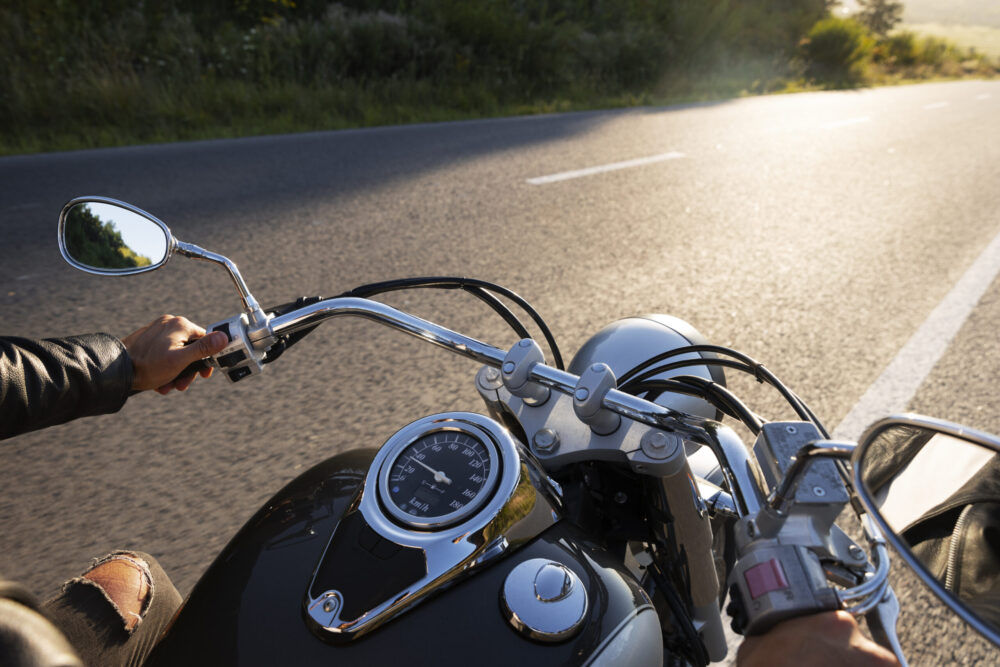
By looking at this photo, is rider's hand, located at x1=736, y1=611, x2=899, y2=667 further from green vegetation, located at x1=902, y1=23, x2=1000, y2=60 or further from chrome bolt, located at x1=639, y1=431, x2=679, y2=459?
green vegetation, located at x1=902, y1=23, x2=1000, y2=60

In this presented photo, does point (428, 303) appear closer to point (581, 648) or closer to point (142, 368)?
point (142, 368)

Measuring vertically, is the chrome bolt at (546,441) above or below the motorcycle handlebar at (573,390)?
below

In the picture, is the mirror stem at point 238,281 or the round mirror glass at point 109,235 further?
the round mirror glass at point 109,235

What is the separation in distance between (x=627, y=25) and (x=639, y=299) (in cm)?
1444

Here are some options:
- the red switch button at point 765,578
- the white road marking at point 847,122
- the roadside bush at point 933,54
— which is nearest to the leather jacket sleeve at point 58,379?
the red switch button at point 765,578

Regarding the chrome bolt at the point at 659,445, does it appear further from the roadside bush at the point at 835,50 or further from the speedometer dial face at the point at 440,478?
the roadside bush at the point at 835,50

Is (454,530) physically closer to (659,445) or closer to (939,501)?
(659,445)

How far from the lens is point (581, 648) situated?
28.2 inches

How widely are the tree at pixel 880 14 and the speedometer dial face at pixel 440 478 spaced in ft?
137

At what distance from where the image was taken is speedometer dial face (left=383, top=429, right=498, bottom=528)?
0.80 meters

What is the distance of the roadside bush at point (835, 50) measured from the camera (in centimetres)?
2208

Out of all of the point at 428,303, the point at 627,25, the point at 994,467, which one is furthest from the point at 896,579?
the point at 627,25

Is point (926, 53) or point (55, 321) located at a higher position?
point (55, 321)

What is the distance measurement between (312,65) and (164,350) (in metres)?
10.1
